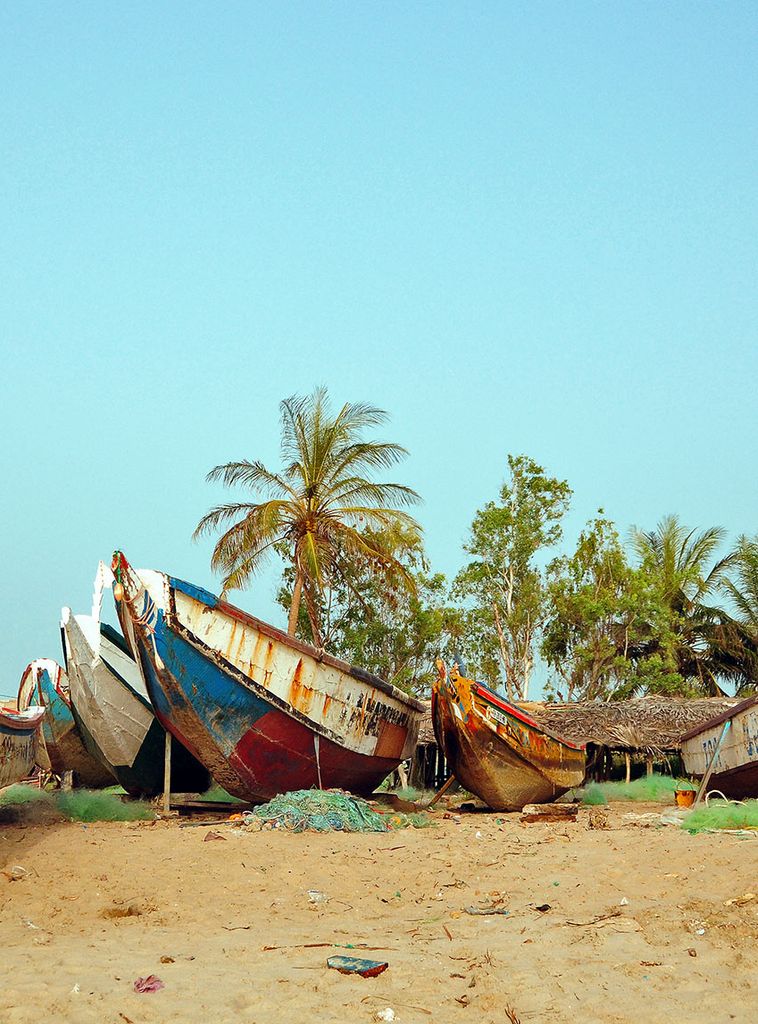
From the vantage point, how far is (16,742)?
12.9 meters

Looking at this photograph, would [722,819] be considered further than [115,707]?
No

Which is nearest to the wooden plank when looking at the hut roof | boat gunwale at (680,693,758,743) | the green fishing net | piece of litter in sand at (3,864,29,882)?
the green fishing net

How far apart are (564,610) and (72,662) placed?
59.1ft

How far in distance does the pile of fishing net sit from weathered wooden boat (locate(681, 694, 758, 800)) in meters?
6.22

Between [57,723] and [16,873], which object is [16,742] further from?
[57,723]

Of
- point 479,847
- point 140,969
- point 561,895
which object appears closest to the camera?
point 140,969

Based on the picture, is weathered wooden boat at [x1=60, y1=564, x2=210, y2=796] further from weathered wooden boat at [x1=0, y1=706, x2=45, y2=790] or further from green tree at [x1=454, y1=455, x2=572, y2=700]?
green tree at [x1=454, y1=455, x2=572, y2=700]

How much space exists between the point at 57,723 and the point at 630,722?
1296 cm

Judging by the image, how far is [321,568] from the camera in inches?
880

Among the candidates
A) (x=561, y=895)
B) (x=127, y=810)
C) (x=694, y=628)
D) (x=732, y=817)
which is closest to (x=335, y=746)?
(x=127, y=810)

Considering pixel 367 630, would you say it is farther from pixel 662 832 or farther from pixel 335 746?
pixel 662 832

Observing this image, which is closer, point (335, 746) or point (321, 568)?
point (335, 746)

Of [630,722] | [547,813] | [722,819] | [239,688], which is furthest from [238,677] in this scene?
[630,722]

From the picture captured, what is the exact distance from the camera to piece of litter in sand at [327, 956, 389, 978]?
573 cm
